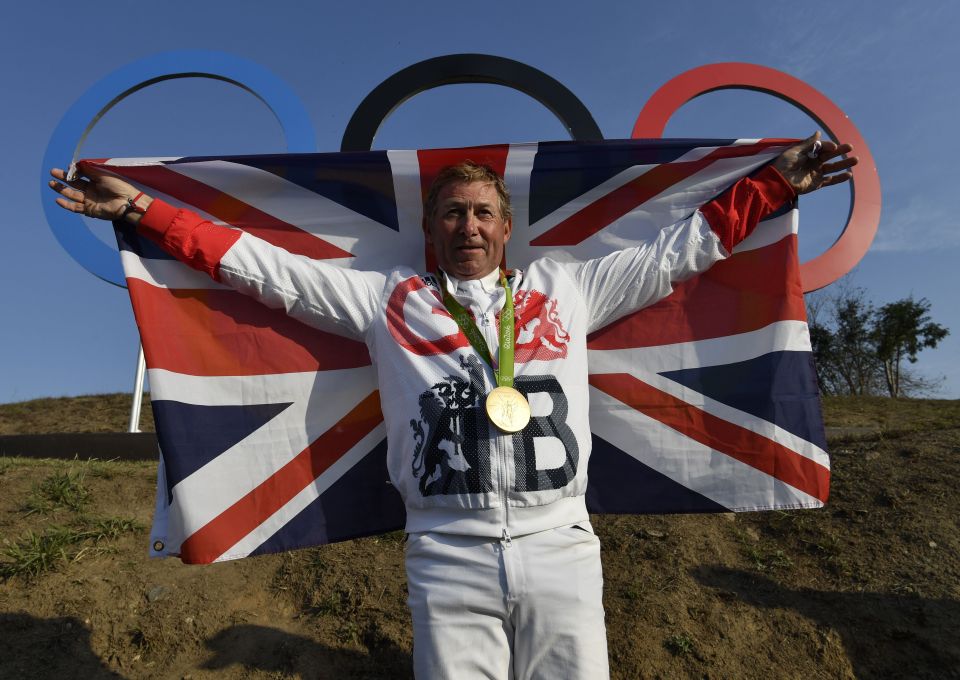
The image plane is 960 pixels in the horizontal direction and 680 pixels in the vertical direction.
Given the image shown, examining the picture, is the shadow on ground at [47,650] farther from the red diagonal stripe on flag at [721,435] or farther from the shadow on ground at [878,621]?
the shadow on ground at [878,621]

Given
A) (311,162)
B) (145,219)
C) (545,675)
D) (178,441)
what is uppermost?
(311,162)

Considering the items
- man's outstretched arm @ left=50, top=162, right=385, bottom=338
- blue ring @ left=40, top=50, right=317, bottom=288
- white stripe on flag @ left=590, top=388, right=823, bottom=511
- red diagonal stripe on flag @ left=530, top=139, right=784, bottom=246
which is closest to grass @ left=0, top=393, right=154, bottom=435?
blue ring @ left=40, top=50, right=317, bottom=288

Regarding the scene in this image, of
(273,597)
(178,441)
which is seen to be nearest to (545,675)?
(178,441)

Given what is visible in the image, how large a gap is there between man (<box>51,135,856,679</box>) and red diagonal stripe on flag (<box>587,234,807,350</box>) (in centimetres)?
29

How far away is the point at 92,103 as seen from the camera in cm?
550

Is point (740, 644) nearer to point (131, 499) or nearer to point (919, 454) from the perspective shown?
point (919, 454)

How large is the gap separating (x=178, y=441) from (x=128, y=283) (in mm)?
730

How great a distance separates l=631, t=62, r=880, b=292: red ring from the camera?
4.53 metres

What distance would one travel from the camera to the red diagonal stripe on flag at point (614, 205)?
3223mm

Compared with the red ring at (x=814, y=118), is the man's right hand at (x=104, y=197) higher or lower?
lower

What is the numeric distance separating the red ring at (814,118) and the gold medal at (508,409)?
10.6ft

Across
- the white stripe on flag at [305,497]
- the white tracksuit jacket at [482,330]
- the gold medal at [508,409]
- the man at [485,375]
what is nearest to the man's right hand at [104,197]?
the man at [485,375]

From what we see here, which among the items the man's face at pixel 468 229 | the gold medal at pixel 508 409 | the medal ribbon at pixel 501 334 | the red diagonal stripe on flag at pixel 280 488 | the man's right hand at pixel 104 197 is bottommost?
the red diagonal stripe on flag at pixel 280 488

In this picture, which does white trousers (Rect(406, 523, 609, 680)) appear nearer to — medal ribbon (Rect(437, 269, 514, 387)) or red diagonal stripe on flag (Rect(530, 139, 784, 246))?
medal ribbon (Rect(437, 269, 514, 387))
